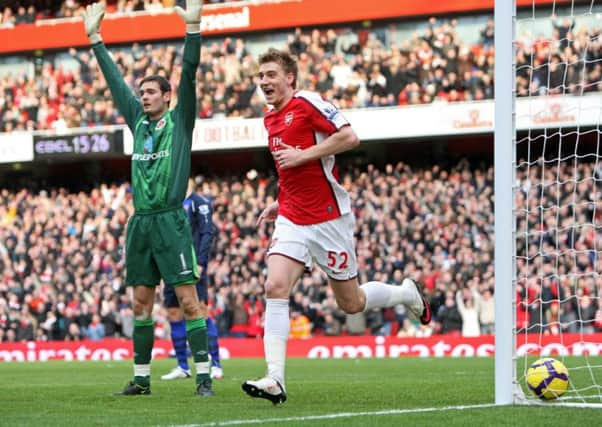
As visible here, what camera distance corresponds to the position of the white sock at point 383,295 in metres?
8.35

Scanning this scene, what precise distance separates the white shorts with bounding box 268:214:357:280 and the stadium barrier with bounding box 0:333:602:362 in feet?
34.9

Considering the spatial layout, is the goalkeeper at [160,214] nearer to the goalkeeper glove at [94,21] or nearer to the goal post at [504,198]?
the goalkeeper glove at [94,21]

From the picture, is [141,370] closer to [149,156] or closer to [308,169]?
[149,156]

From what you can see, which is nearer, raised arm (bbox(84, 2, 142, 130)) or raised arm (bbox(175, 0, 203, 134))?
raised arm (bbox(175, 0, 203, 134))

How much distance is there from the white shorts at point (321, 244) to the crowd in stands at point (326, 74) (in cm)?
1739

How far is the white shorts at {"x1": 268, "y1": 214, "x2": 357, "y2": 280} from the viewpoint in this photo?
737 cm

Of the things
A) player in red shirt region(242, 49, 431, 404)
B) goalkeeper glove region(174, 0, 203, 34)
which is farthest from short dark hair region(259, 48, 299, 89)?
goalkeeper glove region(174, 0, 203, 34)

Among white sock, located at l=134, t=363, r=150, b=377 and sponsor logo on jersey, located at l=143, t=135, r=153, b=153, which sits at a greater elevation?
sponsor logo on jersey, located at l=143, t=135, r=153, b=153

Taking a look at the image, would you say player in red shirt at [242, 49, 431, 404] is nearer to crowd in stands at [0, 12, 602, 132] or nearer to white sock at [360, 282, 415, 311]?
white sock at [360, 282, 415, 311]

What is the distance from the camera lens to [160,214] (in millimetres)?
8414

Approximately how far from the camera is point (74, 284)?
89.2 ft

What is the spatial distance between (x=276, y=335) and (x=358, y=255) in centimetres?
1745

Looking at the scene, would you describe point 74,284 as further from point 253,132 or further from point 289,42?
point 289,42

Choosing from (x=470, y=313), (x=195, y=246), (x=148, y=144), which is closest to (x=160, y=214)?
(x=148, y=144)
